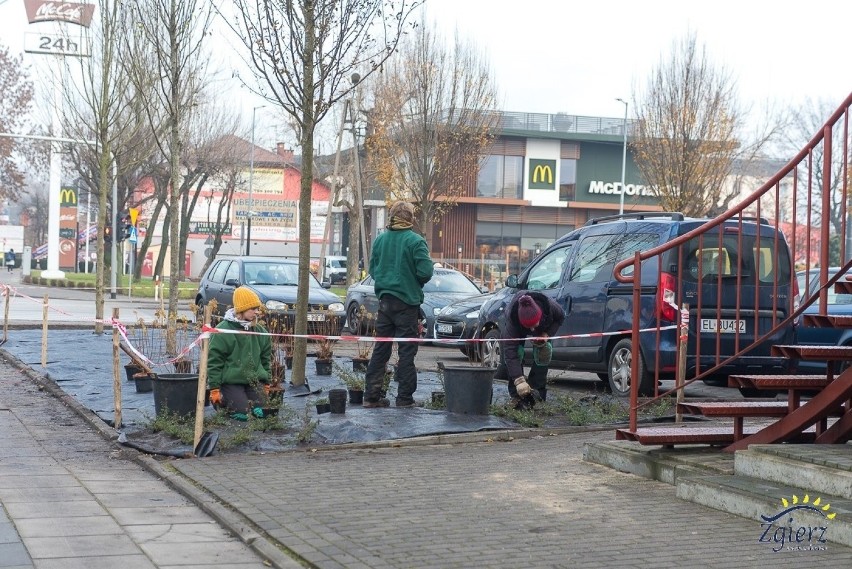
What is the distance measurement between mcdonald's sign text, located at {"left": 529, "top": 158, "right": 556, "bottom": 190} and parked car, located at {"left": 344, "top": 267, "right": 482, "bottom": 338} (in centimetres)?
3702

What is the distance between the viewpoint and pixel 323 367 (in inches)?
543

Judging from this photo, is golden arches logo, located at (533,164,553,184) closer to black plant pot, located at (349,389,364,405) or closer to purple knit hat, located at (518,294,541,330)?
purple knit hat, located at (518,294,541,330)

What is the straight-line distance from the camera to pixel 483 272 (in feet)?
192

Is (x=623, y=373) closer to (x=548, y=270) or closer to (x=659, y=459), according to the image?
(x=548, y=270)

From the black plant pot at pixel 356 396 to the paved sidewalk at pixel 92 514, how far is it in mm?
2483

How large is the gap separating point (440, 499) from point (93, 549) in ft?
7.29

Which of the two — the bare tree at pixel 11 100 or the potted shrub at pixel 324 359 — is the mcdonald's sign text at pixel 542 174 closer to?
the bare tree at pixel 11 100

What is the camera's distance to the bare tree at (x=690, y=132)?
128ft

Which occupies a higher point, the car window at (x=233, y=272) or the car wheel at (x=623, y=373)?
the car window at (x=233, y=272)

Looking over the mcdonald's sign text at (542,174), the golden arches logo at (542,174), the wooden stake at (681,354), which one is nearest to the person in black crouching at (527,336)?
the wooden stake at (681,354)

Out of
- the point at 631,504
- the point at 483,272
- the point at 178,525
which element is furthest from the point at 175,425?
the point at 483,272

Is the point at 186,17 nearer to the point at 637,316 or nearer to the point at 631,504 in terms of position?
the point at 637,316

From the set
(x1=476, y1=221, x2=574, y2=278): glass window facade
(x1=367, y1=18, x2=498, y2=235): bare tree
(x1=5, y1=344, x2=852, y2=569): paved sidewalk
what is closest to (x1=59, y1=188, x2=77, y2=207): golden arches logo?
(x1=476, y1=221, x2=574, y2=278): glass window facade

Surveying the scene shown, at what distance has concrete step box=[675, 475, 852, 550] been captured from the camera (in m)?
5.92
